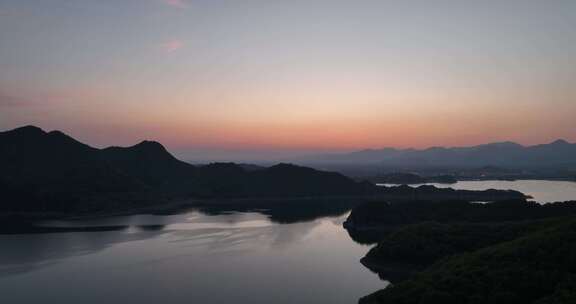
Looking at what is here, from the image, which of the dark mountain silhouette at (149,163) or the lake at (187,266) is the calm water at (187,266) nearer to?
the lake at (187,266)

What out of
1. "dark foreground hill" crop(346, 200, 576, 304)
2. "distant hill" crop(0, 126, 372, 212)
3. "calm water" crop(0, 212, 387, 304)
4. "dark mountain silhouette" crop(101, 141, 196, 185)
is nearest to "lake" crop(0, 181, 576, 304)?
"calm water" crop(0, 212, 387, 304)

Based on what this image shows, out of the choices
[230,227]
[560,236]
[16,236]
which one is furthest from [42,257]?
[560,236]

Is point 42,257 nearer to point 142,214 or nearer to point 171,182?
point 142,214

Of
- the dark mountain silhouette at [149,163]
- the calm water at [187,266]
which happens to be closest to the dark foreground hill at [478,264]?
the calm water at [187,266]

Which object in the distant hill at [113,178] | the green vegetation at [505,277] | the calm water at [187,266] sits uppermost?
the distant hill at [113,178]

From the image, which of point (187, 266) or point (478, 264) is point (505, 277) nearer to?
point (478, 264)

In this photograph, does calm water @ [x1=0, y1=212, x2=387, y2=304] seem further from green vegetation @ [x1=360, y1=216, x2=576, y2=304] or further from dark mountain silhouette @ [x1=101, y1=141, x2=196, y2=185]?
dark mountain silhouette @ [x1=101, y1=141, x2=196, y2=185]
